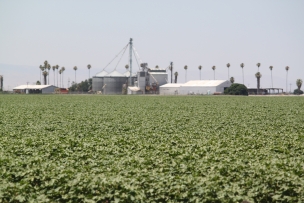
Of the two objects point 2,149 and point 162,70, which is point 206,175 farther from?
point 162,70

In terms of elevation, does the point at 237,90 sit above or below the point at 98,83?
below

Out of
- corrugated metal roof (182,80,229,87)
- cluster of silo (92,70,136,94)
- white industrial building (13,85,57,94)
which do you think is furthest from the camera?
white industrial building (13,85,57,94)

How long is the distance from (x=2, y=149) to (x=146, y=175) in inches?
311

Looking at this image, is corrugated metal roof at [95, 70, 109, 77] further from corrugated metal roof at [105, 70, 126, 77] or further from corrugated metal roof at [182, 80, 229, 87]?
corrugated metal roof at [182, 80, 229, 87]

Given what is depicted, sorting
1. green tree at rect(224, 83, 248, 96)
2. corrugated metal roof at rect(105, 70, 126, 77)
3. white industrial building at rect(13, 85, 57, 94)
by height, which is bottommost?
green tree at rect(224, 83, 248, 96)

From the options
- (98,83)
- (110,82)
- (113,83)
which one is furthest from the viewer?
(98,83)

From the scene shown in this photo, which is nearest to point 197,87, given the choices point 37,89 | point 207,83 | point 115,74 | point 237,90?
point 207,83

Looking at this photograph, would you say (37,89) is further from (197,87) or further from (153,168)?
(153,168)

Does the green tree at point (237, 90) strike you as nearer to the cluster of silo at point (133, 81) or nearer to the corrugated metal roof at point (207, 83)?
the corrugated metal roof at point (207, 83)

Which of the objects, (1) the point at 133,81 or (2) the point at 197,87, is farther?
(1) the point at 133,81

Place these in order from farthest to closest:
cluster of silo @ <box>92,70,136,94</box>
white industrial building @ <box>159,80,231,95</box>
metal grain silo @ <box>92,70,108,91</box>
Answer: metal grain silo @ <box>92,70,108,91</box>
cluster of silo @ <box>92,70,136,94</box>
white industrial building @ <box>159,80,231,95</box>

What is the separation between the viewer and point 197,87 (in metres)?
146

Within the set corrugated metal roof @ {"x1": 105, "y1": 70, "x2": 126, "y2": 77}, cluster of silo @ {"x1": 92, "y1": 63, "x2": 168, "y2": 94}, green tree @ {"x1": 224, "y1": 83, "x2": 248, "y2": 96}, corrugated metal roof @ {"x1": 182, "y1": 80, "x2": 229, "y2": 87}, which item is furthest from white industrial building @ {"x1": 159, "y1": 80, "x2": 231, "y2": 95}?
corrugated metal roof @ {"x1": 105, "y1": 70, "x2": 126, "y2": 77}

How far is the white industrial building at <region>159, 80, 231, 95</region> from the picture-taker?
142000 mm
